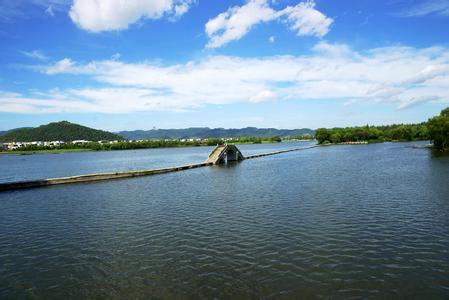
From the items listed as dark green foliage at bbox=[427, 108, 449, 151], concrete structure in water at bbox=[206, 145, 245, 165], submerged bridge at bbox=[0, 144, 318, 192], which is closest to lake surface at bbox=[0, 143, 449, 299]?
submerged bridge at bbox=[0, 144, 318, 192]

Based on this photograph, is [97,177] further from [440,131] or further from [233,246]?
[440,131]

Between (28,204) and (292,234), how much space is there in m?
33.9

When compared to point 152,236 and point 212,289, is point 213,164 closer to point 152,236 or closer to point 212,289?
point 152,236

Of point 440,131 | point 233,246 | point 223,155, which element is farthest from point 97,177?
Answer: point 440,131

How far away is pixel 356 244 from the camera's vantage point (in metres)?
22.4

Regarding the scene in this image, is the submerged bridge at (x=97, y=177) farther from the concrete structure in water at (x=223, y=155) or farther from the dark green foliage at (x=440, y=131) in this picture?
the dark green foliage at (x=440, y=131)

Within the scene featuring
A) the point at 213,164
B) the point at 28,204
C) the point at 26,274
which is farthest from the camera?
the point at 213,164

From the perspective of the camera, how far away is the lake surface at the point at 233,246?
662 inches

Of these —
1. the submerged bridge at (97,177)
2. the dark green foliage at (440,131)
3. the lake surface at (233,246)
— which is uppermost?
the dark green foliage at (440,131)

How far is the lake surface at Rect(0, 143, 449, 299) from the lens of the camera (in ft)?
55.2

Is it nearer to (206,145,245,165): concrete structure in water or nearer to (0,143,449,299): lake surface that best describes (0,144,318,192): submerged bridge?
(206,145,245,165): concrete structure in water

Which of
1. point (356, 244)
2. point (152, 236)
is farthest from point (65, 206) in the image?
point (356, 244)

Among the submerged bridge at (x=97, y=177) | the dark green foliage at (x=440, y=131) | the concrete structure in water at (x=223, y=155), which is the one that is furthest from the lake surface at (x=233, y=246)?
the dark green foliage at (x=440, y=131)

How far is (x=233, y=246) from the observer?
2280 cm
